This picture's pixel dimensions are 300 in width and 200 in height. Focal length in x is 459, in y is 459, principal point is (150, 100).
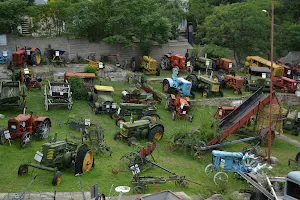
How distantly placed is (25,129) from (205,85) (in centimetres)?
1208

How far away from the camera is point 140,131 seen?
62.9 ft

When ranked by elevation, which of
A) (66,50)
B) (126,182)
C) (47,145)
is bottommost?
(126,182)

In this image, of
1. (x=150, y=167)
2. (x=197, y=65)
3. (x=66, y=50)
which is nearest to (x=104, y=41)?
(x=66, y=50)

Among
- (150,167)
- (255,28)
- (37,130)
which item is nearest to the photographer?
(150,167)

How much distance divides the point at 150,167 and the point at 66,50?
15.5 meters

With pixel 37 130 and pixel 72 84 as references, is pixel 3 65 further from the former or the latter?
pixel 37 130

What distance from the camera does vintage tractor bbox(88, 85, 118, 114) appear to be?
22.0 metres

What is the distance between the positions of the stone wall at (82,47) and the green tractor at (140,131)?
12158 millimetres

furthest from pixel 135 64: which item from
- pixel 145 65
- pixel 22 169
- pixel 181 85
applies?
pixel 22 169

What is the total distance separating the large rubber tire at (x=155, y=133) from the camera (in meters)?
19.3


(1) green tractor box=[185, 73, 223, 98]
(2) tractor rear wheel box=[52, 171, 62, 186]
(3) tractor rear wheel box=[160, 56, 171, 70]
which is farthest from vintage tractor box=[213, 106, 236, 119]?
(2) tractor rear wheel box=[52, 171, 62, 186]

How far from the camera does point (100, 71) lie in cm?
2831

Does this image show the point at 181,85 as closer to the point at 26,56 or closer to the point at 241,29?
the point at 26,56

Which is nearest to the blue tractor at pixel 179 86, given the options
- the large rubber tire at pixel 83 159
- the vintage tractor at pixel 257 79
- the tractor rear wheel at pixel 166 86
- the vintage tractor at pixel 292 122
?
the tractor rear wheel at pixel 166 86
